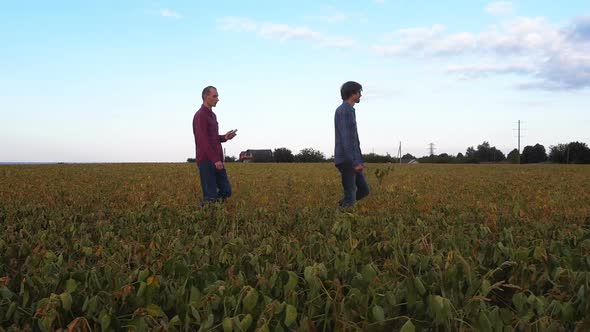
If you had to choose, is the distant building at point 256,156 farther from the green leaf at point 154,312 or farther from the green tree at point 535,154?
the green leaf at point 154,312

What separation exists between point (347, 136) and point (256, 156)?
3022 inches

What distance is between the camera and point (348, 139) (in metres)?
7.99

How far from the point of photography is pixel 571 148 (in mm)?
112625

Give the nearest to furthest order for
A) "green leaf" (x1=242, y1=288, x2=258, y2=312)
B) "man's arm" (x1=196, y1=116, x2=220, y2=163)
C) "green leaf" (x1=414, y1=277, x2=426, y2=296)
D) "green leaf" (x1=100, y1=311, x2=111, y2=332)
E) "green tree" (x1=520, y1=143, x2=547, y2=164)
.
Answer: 1. "green leaf" (x1=100, y1=311, x2=111, y2=332)
2. "green leaf" (x1=242, y1=288, x2=258, y2=312)
3. "green leaf" (x1=414, y1=277, x2=426, y2=296)
4. "man's arm" (x1=196, y1=116, x2=220, y2=163)
5. "green tree" (x1=520, y1=143, x2=547, y2=164)

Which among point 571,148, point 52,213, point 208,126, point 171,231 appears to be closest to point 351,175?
point 208,126

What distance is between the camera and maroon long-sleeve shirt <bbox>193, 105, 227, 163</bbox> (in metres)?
8.39

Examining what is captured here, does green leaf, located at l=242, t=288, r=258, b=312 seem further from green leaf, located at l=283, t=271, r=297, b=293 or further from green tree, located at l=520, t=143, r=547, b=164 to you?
green tree, located at l=520, t=143, r=547, b=164

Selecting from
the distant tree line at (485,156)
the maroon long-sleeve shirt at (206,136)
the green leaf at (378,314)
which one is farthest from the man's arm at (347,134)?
the distant tree line at (485,156)

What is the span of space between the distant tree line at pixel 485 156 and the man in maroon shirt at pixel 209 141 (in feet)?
191

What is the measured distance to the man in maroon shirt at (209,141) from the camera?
8398mm

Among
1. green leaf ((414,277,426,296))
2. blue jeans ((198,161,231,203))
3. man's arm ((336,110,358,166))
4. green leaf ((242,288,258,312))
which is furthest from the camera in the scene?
blue jeans ((198,161,231,203))

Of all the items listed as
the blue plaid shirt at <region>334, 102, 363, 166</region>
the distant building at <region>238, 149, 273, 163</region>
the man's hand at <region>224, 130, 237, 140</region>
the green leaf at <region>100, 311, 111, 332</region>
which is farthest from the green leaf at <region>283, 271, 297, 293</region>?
the distant building at <region>238, 149, 273, 163</region>

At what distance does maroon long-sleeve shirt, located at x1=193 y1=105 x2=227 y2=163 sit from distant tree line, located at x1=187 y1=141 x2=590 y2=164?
58.4 metres

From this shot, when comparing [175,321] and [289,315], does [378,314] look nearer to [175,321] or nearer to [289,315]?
[289,315]
